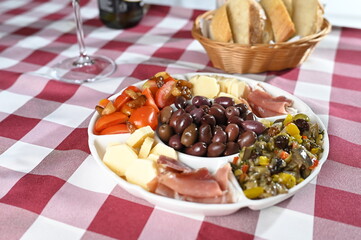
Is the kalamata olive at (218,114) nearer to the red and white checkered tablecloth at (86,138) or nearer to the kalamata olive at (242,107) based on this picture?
the kalamata olive at (242,107)

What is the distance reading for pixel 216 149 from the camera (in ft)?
3.38

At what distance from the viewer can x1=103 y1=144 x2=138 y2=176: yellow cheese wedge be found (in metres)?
1.00

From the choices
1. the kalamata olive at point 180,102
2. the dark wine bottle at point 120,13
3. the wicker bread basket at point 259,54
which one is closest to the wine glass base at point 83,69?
the dark wine bottle at point 120,13

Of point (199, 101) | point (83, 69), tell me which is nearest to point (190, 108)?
point (199, 101)

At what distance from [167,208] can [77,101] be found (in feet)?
2.34

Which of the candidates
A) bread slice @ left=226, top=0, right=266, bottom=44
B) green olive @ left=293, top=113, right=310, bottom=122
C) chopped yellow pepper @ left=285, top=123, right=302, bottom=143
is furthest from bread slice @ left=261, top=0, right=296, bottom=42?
chopped yellow pepper @ left=285, top=123, right=302, bottom=143

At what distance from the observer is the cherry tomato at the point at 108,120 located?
45.7 inches

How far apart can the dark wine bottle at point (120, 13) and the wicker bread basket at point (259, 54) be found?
0.52m

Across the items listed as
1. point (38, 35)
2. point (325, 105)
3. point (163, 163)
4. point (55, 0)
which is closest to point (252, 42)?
point (325, 105)

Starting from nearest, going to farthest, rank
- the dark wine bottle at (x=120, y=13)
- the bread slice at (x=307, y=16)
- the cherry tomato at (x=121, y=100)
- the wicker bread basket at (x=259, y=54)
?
1. the cherry tomato at (x=121, y=100)
2. the wicker bread basket at (x=259, y=54)
3. the bread slice at (x=307, y=16)
4. the dark wine bottle at (x=120, y=13)

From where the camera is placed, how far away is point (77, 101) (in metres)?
1.49

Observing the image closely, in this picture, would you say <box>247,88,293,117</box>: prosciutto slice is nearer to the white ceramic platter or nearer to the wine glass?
the white ceramic platter

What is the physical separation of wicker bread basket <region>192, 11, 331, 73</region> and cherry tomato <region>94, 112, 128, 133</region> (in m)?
0.55

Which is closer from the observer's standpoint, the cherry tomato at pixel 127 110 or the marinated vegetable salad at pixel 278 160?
the marinated vegetable salad at pixel 278 160
